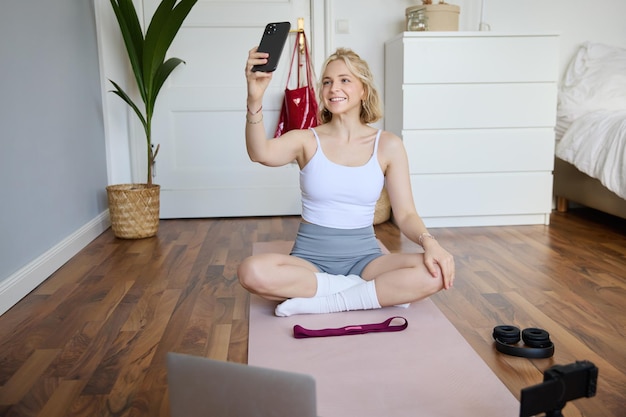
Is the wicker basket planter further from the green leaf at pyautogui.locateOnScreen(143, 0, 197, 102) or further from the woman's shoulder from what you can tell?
the woman's shoulder

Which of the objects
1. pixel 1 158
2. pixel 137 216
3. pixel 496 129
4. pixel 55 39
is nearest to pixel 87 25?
pixel 55 39

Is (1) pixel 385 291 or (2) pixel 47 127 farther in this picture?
(2) pixel 47 127

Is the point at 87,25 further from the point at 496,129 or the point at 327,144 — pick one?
the point at 496,129

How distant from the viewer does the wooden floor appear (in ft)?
5.06

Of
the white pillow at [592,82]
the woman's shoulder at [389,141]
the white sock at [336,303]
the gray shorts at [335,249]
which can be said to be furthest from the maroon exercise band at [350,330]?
the white pillow at [592,82]

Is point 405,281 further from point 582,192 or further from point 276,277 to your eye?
point 582,192

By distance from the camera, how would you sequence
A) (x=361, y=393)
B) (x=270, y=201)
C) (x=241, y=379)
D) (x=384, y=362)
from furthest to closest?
1. (x=270, y=201)
2. (x=384, y=362)
3. (x=361, y=393)
4. (x=241, y=379)

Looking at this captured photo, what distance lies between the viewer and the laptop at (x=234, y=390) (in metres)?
0.97

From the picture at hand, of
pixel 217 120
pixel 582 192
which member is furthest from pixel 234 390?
pixel 582 192

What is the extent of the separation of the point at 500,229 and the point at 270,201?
1320 mm

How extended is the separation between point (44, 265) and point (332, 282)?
120 cm

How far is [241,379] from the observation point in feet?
3.27

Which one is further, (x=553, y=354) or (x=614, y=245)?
(x=614, y=245)

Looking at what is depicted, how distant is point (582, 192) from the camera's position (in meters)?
3.67
